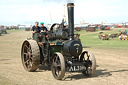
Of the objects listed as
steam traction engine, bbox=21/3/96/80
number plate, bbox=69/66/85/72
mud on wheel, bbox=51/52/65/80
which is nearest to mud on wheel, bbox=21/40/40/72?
steam traction engine, bbox=21/3/96/80

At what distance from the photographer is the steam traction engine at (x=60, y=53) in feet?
22.5

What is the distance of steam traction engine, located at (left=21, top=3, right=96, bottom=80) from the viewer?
6.87 metres

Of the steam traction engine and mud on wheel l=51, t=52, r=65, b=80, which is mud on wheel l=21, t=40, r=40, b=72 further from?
mud on wheel l=51, t=52, r=65, b=80

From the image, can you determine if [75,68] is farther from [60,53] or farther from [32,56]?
[32,56]

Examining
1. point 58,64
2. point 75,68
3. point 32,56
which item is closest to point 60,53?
point 58,64

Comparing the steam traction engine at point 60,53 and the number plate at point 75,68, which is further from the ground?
the steam traction engine at point 60,53

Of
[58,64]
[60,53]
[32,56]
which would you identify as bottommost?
[58,64]

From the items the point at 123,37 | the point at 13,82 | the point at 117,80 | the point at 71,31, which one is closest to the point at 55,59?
the point at 71,31

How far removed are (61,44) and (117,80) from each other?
2317mm

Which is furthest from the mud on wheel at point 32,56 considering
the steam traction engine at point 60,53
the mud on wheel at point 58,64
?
the mud on wheel at point 58,64

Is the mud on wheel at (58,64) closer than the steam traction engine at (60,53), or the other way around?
the mud on wheel at (58,64)

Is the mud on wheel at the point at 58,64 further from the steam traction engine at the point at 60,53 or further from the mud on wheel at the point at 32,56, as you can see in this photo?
the mud on wheel at the point at 32,56

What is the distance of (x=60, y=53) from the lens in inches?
269

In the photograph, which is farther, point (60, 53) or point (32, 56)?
point (32, 56)
